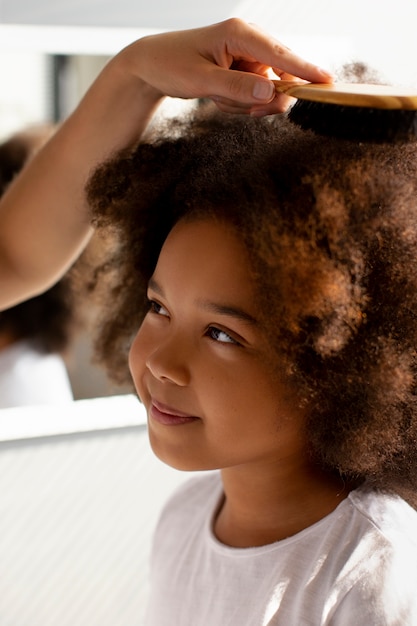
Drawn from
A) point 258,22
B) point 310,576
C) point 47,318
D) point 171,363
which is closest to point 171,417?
point 171,363

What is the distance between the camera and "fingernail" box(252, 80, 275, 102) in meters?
0.74

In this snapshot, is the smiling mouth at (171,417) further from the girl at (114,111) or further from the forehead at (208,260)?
the girl at (114,111)

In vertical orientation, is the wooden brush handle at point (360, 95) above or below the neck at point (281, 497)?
above

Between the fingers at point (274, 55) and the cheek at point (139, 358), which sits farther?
the cheek at point (139, 358)

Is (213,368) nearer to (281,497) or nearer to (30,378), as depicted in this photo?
(281,497)

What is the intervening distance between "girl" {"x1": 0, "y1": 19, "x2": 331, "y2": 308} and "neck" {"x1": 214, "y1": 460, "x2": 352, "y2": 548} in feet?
1.10

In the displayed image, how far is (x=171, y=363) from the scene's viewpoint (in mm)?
783

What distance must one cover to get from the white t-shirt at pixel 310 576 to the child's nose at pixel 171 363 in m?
0.20

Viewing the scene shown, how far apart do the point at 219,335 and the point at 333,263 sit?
14cm

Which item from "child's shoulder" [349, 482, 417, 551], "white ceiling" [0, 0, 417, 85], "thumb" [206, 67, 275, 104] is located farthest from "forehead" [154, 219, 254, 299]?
"white ceiling" [0, 0, 417, 85]

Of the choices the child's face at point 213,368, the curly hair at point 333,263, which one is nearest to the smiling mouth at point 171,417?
the child's face at point 213,368

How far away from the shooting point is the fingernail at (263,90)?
74 cm

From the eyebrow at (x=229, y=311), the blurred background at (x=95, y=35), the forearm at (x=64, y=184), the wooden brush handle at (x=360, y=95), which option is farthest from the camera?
the blurred background at (x=95, y=35)

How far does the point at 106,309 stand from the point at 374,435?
1.44ft
